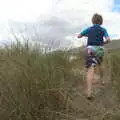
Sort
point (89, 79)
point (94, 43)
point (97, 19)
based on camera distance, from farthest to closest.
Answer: point (97, 19)
point (94, 43)
point (89, 79)

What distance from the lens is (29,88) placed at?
18.0ft

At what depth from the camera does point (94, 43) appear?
7500mm

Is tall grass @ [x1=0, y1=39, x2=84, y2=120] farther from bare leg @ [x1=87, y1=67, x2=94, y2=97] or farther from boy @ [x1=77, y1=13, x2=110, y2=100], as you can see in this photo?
boy @ [x1=77, y1=13, x2=110, y2=100]

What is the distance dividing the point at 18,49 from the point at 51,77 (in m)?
1.14

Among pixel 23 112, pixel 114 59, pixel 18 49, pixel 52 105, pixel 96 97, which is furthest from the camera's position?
pixel 114 59

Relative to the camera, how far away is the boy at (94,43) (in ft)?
24.3

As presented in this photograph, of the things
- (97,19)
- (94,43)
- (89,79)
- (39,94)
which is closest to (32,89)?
(39,94)

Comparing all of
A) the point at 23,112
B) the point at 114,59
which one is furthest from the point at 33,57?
the point at 114,59

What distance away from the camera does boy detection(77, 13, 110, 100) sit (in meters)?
7.40

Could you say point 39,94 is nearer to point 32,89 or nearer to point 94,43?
point 32,89

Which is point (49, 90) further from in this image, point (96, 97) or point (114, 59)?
point (114, 59)

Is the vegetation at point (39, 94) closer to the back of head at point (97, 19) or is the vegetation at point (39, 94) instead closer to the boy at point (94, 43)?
the boy at point (94, 43)

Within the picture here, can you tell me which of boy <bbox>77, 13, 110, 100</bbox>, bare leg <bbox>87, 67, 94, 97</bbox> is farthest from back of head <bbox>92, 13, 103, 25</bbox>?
bare leg <bbox>87, 67, 94, 97</bbox>

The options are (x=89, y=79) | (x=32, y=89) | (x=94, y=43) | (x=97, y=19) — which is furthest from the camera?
(x=97, y=19)
